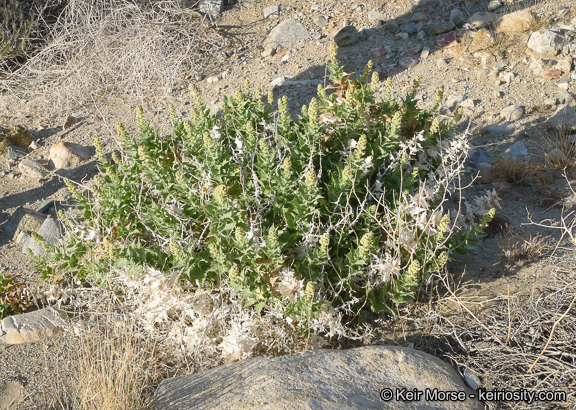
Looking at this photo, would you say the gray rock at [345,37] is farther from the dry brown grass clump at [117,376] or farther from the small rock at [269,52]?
the dry brown grass clump at [117,376]

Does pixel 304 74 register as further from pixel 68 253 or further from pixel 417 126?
pixel 68 253

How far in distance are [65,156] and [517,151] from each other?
4.59m

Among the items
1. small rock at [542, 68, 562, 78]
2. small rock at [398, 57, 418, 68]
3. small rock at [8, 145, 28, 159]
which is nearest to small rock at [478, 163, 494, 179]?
small rock at [542, 68, 562, 78]

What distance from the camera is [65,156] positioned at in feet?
17.4

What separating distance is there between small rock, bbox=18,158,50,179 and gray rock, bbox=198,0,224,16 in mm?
3345

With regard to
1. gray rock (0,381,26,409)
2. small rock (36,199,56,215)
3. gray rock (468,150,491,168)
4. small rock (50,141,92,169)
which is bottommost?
gray rock (468,150,491,168)

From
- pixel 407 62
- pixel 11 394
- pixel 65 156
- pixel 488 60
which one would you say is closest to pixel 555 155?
pixel 488 60

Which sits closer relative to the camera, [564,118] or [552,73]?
[564,118]

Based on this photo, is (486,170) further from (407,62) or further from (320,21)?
(320,21)

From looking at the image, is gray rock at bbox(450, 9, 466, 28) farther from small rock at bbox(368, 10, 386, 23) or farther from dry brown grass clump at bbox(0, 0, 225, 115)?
dry brown grass clump at bbox(0, 0, 225, 115)

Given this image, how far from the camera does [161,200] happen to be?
3342 mm

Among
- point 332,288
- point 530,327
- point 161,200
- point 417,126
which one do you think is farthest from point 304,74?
point 530,327

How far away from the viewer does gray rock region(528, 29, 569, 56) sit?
5.66 metres

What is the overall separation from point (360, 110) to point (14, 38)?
571 centimetres
